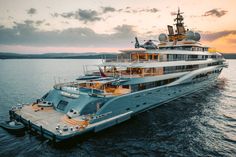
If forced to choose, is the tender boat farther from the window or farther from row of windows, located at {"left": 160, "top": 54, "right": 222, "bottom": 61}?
row of windows, located at {"left": 160, "top": 54, "right": 222, "bottom": 61}

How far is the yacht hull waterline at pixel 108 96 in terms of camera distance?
16.8 metres

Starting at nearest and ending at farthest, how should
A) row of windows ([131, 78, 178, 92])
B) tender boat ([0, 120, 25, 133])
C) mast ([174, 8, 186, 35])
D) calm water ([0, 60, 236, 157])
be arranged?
calm water ([0, 60, 236, 157])
tender boat ([0, 120, 25, 133])
row of windows ([131, 78, 178, 92])
mast ([174, 8, 186, 35])

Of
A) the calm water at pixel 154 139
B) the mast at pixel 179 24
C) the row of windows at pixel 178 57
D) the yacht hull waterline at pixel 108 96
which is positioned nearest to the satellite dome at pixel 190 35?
the mast at pixel 179 24

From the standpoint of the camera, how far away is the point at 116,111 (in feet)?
63.1

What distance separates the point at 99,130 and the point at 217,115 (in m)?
17.7

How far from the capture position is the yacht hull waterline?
16781mm

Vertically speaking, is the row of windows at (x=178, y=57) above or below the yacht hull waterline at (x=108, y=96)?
above

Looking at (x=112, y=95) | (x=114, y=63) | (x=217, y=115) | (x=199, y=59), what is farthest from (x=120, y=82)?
(x=199, y=59)

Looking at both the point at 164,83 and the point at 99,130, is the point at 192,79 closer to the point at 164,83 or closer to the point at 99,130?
the point at 164,83

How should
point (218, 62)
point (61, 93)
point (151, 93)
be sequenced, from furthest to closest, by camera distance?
point (218, 62) → point (151, 93) → point (61, 93)

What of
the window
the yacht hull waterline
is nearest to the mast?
the yacht hull waterline

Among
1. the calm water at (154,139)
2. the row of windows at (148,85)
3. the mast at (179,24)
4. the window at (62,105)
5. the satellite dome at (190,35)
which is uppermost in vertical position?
the mast at (179,24)

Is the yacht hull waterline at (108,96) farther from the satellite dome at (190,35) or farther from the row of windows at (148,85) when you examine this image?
the satellite dome at (190,35)

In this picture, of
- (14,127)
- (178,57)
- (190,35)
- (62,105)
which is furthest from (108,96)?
(190,35)
